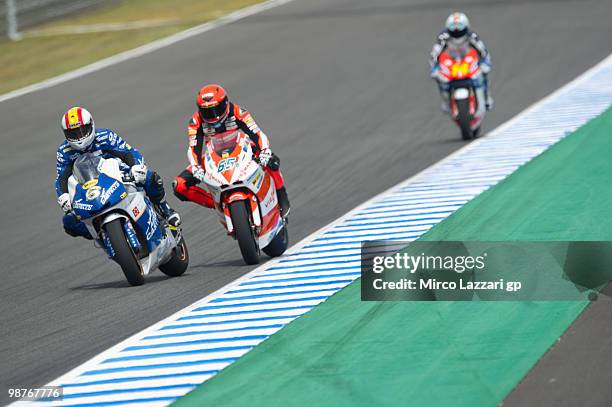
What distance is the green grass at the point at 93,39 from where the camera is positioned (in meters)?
28.7

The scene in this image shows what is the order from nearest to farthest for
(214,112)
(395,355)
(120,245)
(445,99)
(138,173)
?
(395,355), (120,245), (138,173), (214,112), (445,99)

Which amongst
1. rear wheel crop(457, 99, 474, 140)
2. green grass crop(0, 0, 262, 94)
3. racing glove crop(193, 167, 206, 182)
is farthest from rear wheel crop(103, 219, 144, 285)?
green grass crop(0, 0, 262, 94)

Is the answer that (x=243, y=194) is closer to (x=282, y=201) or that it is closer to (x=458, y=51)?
(x=282, y=201)

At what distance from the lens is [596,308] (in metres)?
8.39

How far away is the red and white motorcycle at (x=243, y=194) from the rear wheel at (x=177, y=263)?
1.79ft

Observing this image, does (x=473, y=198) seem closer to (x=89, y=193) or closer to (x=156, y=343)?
(x=89, y=193)

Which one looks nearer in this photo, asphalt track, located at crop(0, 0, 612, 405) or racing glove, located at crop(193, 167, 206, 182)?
asphalt track, located at crop(0, 0, 612, 405)

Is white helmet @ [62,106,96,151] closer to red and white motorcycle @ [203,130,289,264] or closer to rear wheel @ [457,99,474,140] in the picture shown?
red and white motorcycle @ [203,130,289,264]

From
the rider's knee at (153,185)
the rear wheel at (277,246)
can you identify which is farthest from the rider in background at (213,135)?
the rider's knee at (153,185)

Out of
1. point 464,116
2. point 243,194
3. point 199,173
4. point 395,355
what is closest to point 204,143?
point 199,173

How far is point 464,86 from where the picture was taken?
1869 cm

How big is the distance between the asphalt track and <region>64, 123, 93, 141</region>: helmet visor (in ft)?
4.81

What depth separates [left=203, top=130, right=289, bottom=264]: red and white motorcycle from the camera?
1112 centimetres

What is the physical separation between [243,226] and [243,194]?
13.2 inches
